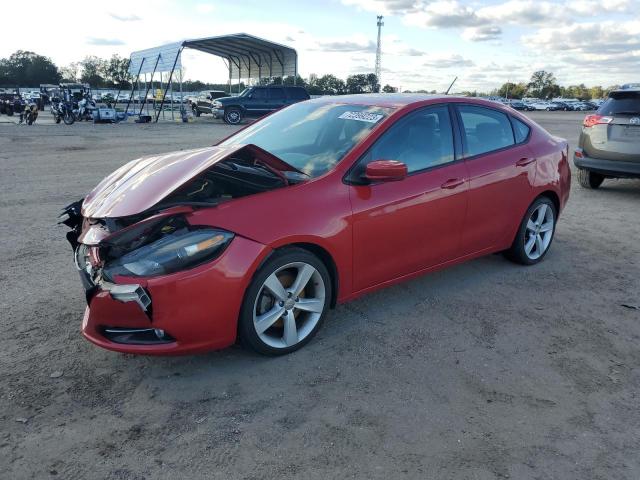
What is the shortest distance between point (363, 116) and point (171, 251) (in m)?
1.93

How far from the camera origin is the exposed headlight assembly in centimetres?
290

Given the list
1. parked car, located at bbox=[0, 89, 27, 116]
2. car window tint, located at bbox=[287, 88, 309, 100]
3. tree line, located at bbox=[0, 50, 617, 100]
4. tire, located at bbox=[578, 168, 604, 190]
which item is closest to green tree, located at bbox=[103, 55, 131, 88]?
tree line, located at bbox=[0, 50, 617, 100]

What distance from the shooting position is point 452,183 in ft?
13.8

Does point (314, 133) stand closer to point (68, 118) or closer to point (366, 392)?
point (366, 392)

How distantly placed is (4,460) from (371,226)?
2449 millimetres

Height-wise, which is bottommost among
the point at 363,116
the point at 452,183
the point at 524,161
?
the point at 452,183

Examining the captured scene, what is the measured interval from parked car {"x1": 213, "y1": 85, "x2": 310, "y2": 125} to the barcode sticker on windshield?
79.7ft

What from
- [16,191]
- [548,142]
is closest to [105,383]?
[548,142]

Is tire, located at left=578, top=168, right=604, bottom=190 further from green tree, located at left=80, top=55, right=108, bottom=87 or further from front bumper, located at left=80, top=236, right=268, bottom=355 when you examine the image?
green tree, located at left=80, top=55, right=108, bottom=87

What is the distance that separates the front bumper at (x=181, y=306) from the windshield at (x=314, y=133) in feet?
3.22

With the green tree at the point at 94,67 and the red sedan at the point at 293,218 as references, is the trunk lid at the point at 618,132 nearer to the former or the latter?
the red sedan at the point at 293,218

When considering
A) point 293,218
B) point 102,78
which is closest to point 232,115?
point 293,218

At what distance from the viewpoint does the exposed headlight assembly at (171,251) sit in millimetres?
2902

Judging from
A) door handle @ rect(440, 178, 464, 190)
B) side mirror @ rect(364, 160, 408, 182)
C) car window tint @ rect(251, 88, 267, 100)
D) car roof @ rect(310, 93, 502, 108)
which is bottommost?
door handle @ rect(440, 178, 464, 190)
